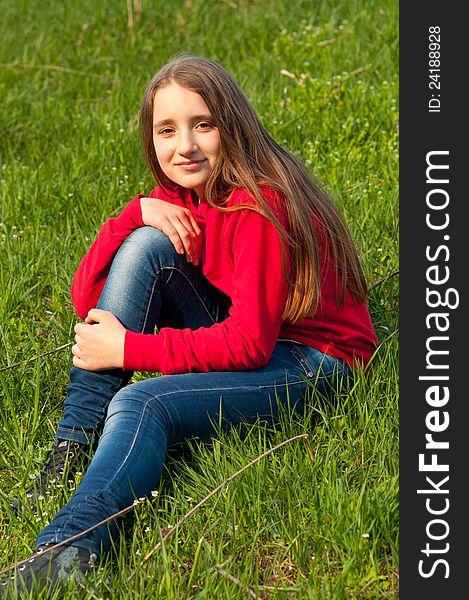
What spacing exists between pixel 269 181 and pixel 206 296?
401 millimetres

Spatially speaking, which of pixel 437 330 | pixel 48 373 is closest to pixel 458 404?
pixel 437 330

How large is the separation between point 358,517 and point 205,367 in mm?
637

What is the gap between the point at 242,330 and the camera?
273cm

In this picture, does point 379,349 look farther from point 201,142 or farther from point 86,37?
point 86,37

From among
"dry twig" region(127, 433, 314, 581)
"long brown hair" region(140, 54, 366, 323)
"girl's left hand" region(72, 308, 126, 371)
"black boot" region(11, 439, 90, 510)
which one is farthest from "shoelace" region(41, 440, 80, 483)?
"long brown hair" region(140, 54, 366, 323)

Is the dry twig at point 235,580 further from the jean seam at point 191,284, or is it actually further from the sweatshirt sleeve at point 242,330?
the jean seam at point 191,284

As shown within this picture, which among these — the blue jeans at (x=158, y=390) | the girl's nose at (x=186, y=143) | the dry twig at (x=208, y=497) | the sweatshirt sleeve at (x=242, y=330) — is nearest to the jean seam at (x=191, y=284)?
the blue jeans at (x=158, y=390)

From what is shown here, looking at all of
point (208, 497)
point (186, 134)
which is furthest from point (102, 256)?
point (208, 497)

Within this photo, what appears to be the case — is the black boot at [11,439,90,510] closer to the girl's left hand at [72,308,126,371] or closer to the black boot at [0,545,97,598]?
the girl's left hand at [72,308,126,371]

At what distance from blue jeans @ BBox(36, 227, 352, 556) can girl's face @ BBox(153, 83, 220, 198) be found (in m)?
0.21

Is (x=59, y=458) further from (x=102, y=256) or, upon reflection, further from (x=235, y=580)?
(x=235, y=580)

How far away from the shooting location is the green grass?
2416 mm

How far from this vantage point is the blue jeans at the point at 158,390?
2570 mm

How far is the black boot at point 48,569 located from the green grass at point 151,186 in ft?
0.14
